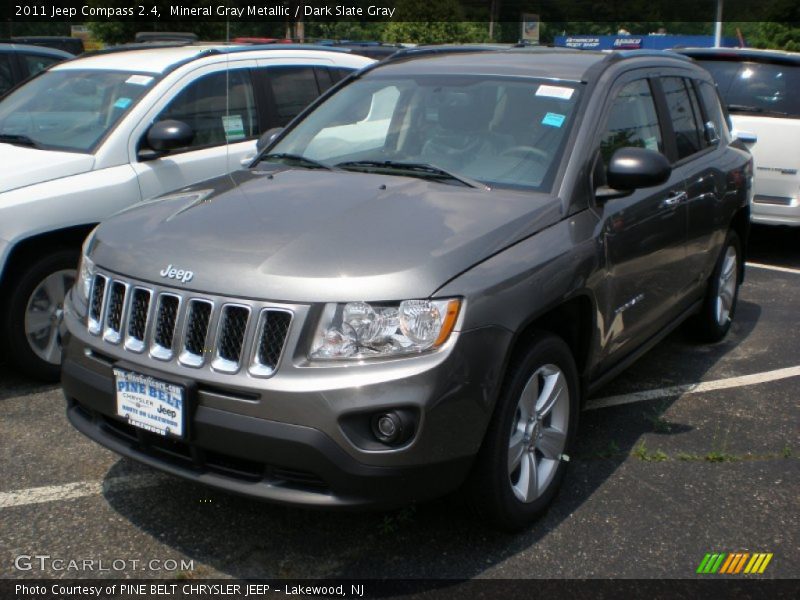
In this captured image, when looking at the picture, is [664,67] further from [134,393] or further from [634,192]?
[134,393]

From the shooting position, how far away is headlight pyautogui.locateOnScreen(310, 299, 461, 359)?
2.90 meters

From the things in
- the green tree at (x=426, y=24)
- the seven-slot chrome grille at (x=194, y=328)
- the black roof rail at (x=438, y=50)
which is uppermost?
the green tree at (x=426, y=24)

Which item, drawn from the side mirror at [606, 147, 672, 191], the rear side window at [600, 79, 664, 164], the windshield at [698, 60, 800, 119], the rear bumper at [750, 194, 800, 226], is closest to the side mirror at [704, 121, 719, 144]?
the rear side window at [600, 79, 664, 164]

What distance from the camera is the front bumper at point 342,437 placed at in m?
2.84

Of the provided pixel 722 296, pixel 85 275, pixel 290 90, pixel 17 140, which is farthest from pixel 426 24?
pixel 85 275

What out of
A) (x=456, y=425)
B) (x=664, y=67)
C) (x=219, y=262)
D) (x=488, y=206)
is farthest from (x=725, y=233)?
(x=219, y=262)

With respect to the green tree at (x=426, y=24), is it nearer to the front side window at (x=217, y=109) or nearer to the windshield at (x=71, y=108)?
the front side window at (x=217, y=109)

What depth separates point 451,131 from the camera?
414 centimetres

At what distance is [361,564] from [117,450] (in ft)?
3.22

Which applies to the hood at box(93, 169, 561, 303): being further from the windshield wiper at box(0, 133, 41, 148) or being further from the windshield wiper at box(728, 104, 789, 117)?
the windshield wiper at box(728, 104, 789, 117)

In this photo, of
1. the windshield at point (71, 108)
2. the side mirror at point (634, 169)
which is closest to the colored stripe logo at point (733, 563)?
the side mirror at point (634, 169)

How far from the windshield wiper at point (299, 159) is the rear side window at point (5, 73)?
16.4 ft

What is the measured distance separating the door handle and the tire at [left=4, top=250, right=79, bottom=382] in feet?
10.4

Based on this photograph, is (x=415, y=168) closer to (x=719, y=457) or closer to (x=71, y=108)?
(x=719, y=457)
